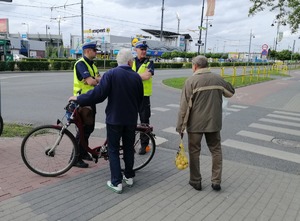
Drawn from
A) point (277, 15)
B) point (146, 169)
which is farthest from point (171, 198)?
point (277, 15)

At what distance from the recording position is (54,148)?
418 cm

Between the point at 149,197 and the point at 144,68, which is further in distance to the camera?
the point at 144,68

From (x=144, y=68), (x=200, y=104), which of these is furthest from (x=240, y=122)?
(x=200, y=104)

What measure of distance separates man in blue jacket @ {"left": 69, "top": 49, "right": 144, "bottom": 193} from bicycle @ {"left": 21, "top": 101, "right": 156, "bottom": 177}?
512mm

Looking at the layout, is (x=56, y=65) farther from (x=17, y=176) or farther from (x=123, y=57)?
(x=123, y=57)

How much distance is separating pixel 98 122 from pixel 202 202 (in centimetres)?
474

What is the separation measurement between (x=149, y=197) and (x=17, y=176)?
183 centimetres

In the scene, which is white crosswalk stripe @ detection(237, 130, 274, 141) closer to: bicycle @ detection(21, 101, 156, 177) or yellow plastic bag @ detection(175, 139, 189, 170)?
yellow plastic bag @ detection(175, 139, 189, 170)

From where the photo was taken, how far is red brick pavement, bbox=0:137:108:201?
3732mm

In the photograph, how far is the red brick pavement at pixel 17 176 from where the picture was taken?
373 cm

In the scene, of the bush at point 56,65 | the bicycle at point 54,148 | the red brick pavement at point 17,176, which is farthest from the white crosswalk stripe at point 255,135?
the bush at point 56,65

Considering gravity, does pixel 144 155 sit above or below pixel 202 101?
below

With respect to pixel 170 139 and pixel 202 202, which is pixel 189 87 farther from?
pixel 170 139

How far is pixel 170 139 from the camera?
664 cm
